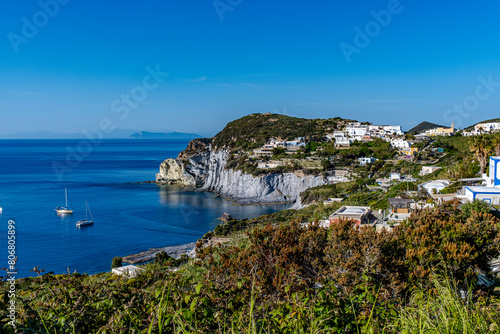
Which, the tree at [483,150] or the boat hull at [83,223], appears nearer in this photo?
the tree at [483,150]

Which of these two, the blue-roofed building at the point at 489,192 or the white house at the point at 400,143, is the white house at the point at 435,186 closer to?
the blue-roofed building at the point at 489,192

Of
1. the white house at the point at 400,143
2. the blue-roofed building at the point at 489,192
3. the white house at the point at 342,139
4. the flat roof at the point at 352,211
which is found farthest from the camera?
the white house at the point at 342,139

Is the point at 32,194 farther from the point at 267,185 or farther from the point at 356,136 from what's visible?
the point at 356,136

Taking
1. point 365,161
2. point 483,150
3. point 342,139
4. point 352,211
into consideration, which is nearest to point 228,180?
point 365,161

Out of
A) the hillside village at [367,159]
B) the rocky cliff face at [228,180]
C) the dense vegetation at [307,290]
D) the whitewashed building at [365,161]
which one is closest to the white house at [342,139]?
the hillside village at [367,159]

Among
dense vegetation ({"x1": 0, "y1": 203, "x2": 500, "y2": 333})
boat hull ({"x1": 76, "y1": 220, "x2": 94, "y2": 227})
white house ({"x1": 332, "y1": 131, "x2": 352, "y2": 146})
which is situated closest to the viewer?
dense vegetation ({"x1": 0, "y1": 203, "x2": 500, "y2": 333})

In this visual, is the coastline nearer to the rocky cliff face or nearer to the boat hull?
the boat hull

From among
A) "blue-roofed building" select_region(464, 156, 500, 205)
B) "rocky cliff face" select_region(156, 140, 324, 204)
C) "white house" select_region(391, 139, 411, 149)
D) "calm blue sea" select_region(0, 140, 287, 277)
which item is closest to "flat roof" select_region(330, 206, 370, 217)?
"blue-roofed building" select_region(464, 156, 500, 205)

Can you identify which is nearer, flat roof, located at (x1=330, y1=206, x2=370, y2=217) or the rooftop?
the rooftop
